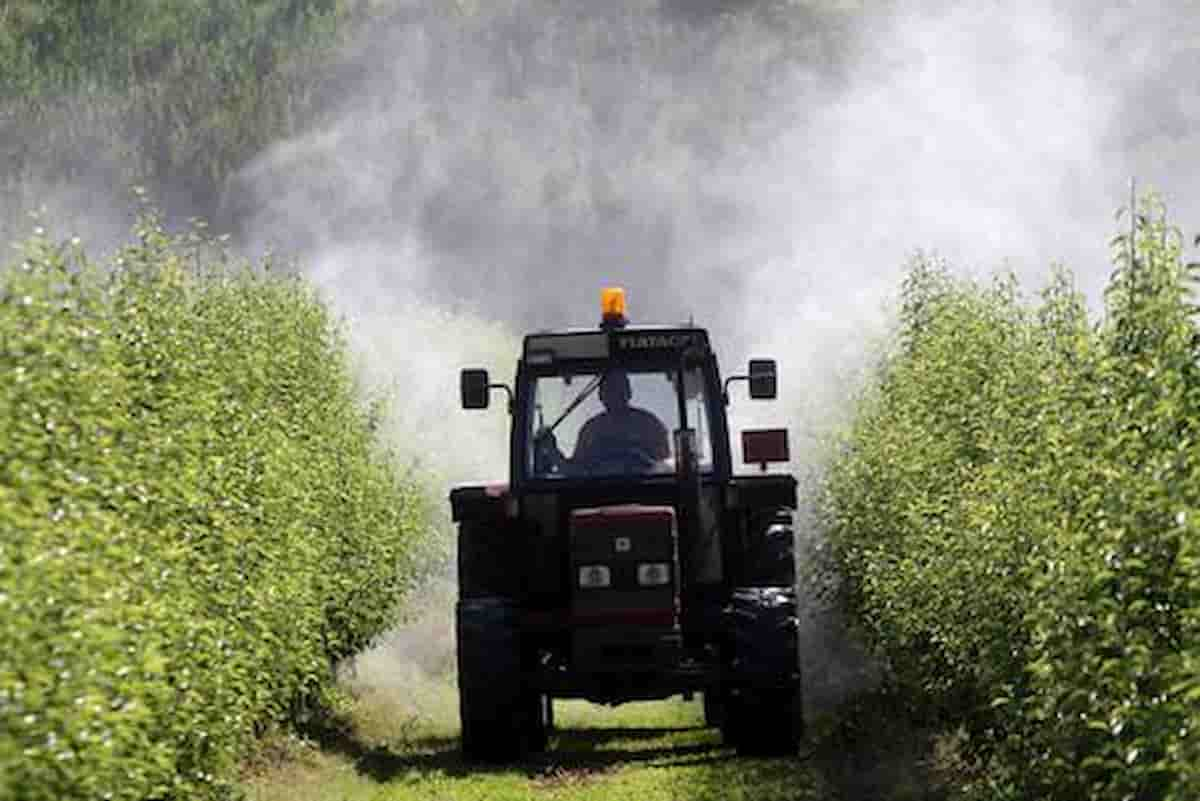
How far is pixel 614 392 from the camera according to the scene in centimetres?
1988

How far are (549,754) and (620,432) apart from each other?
2.90 m

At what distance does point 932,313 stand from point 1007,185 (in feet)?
200

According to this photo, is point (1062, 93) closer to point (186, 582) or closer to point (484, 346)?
point (484, 346)

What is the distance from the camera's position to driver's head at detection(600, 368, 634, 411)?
19875mm

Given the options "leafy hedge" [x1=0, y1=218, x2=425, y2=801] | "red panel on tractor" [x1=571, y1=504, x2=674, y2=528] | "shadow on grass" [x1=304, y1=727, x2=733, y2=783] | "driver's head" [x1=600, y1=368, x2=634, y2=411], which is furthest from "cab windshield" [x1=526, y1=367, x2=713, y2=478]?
"shadow on grass" [x1=304, y1=727, x2=733, y2=783]

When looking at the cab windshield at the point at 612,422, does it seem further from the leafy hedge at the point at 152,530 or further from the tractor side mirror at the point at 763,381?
the leafy hedge at the point at 152,530

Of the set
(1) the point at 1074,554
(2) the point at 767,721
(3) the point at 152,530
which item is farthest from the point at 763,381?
(1) the point at 1074,554

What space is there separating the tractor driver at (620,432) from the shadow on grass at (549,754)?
240cm

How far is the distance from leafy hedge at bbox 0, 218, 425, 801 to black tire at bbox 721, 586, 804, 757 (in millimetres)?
3326

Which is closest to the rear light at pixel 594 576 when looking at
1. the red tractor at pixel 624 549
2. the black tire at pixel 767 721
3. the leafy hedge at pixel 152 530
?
the red tractor at pixel 624 549

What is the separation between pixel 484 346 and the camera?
203 feet

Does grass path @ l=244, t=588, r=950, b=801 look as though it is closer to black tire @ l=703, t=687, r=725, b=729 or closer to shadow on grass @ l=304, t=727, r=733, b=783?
shadow on grass @ l=304, t=727, r=733, b=783

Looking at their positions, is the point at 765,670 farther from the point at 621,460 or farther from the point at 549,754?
the point at 549,754

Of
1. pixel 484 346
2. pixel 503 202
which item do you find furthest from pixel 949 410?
pixel 503 202
